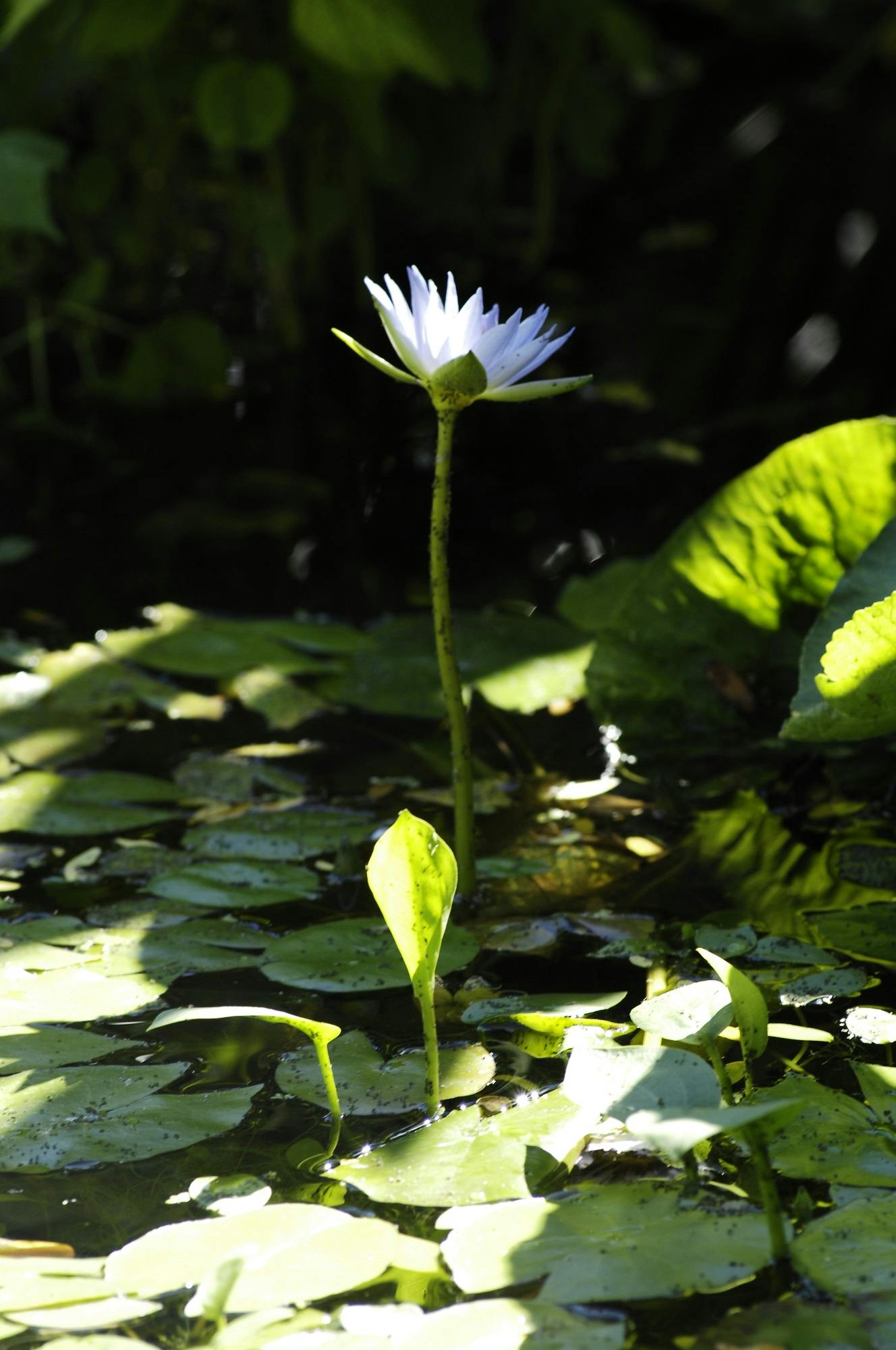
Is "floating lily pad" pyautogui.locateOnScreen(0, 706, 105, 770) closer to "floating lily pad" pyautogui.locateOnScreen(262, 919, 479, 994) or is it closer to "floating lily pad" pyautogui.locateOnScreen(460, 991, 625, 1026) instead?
"floating lily pad" pyautogui.locateOnScreen(262, 919, 479, 994)

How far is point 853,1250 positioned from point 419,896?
268 mm

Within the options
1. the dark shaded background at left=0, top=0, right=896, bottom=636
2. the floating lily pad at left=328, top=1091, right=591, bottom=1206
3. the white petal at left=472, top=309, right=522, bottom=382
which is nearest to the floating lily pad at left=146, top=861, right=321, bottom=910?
the floating lily pad at left=328, top=1091, right=591, bottom=1206

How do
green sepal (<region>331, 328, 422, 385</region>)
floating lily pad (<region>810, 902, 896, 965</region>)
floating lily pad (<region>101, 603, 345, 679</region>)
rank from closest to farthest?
green sepal (<region>331, 328, 422, 385</region>), floating lily pad (<region>810, 902, 896, 965</region>), floating lily pad (<region>101, 603, 345, 679</region>)

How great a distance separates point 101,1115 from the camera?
0.69 m

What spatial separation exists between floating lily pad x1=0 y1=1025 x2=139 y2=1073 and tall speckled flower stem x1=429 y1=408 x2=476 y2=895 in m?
0.27

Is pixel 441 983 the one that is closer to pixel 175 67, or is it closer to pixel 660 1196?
pixel 660 1196

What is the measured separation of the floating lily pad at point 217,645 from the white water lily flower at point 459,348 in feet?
2.06

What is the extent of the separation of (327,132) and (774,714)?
1.90 meters

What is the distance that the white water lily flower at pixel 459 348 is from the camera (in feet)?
2.49

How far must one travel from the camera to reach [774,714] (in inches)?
46.0

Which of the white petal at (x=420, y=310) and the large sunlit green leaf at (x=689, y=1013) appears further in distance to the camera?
the white petal at (x=420, y=310)

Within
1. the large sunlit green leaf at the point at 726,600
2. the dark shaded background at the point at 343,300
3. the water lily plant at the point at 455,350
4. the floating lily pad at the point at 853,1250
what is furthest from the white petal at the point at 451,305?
the dark shaded background at the point at 343,300

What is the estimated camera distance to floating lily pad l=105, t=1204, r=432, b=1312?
560 mm

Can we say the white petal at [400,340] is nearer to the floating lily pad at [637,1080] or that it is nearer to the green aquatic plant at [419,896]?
the green aquatic plant at [419,896]
